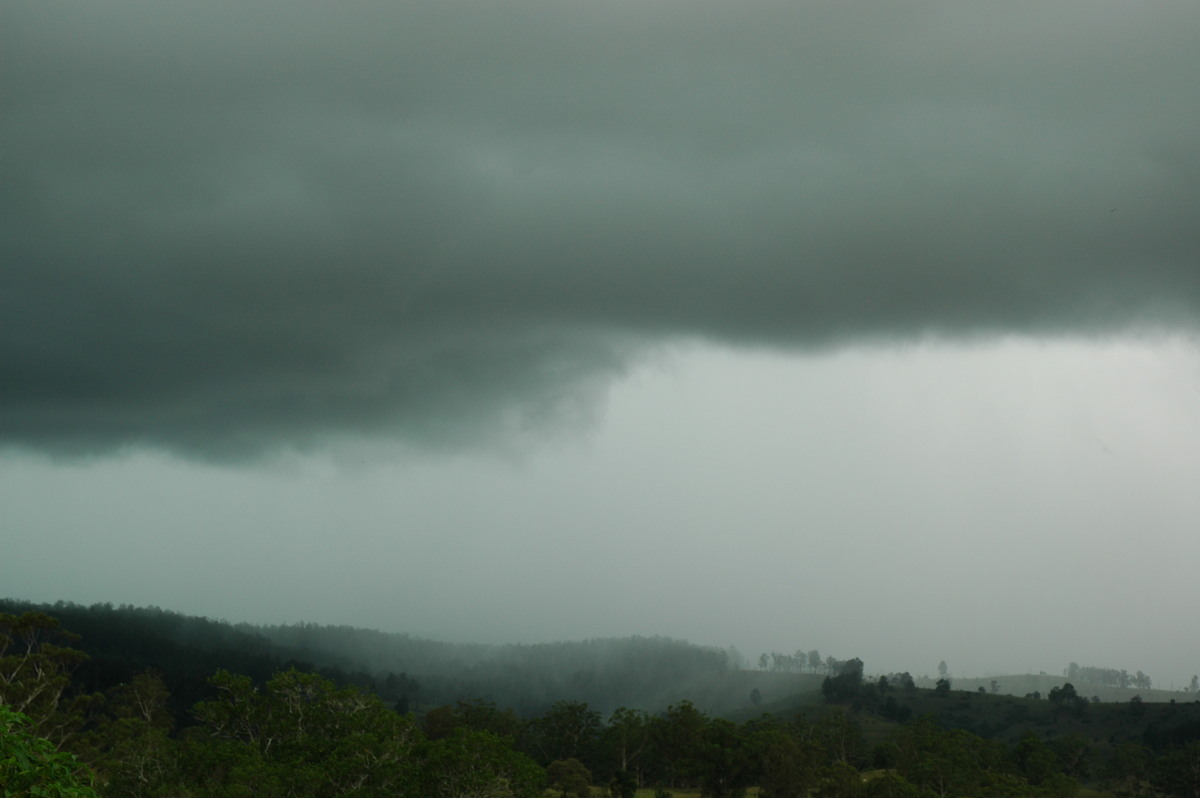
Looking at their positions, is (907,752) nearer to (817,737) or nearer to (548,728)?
(817,737)

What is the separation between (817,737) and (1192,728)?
9656cm

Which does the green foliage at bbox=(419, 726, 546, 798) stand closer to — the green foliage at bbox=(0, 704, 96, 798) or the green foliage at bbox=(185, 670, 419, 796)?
the green foliage at bbox=(185, 670, 419, 796)

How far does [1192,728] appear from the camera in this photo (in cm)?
18988

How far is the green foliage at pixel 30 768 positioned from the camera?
12.8m

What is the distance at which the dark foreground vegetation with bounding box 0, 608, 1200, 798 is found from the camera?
47969mm

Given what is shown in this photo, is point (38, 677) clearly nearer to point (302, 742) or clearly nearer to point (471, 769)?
point (302, 742)

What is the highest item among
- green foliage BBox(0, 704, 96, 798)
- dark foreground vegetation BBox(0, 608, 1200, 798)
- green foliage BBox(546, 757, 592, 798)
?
green foliage BBox(0, 704, 96, 798)

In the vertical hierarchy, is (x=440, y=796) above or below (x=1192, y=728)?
above

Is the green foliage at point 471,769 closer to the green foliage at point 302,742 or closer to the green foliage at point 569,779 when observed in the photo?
the green foliage at point 302,742

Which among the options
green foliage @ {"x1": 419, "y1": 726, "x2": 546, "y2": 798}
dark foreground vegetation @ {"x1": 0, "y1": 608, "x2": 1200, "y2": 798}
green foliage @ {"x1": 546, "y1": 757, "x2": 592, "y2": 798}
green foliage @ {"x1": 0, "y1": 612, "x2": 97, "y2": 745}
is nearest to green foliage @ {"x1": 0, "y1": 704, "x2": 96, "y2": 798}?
dark foreground vegetation @ {"x1": 0, "y1": 608, "x2": 1200, "y2": 798}

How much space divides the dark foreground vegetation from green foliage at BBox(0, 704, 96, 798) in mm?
28

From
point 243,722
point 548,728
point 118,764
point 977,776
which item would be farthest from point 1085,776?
point 118,764

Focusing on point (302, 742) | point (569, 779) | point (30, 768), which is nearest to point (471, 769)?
point (302, 742)

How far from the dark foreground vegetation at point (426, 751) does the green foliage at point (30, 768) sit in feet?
0.09
